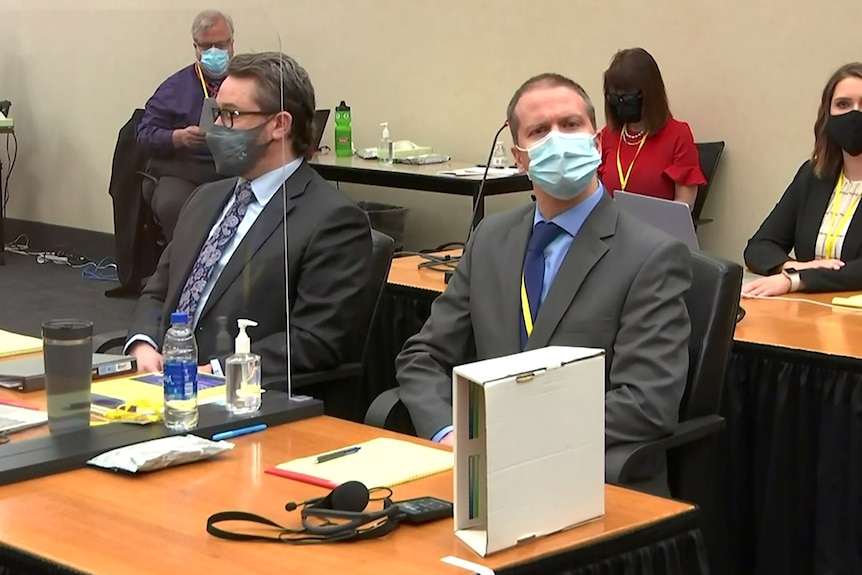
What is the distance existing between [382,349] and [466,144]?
2914 millimetres

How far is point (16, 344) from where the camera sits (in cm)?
247

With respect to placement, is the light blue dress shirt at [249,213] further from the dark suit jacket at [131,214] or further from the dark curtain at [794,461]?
the dark curtain at [794,461]

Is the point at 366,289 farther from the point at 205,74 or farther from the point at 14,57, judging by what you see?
the point at 14,57

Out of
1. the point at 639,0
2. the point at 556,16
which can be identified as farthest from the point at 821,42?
the point at 556,16

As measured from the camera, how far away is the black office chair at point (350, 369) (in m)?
2.74

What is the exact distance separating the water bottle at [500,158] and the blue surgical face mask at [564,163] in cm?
331

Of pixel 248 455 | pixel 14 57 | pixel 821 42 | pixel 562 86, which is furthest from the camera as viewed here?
pixel 821 42

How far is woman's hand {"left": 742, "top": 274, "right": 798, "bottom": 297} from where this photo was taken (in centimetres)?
345

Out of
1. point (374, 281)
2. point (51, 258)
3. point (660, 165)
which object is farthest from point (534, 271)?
point (660, 165)

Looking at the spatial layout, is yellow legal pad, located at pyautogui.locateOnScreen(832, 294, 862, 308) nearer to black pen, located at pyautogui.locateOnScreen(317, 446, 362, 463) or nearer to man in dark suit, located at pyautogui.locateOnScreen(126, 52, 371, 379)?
man in dark suit, located at pyautogui.locateOnScreen(126, 52, 371, 379)

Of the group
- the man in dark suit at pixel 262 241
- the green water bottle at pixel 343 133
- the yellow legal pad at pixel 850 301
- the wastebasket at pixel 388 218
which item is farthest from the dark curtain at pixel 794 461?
the green water bottle at pixel 343 133

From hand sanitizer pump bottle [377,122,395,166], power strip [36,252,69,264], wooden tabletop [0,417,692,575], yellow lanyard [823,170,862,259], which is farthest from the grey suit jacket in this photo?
hand sanitizer pump bottle [377,122,395,166]

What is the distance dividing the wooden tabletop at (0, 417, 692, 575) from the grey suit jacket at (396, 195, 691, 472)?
48 cm

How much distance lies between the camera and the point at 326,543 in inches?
61.7
